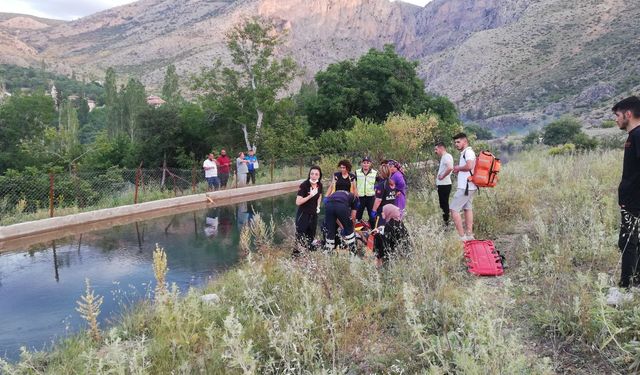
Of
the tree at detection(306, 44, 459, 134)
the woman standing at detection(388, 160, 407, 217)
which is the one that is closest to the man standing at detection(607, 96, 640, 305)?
the woman standing at detection(388, 160, 407, 217)

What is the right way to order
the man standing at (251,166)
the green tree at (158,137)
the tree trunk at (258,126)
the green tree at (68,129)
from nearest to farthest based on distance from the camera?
the man standing at (251,166), the tree trunk at (258,126), the green tree at (158,137), the green tree at (68,129)

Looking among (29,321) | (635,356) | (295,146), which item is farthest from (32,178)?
(635,356)

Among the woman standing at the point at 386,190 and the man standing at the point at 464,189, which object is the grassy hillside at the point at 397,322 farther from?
the woman standing at the point at 386,190

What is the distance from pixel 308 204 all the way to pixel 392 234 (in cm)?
154

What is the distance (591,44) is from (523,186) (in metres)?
77.7

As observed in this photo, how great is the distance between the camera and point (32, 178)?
566 inches

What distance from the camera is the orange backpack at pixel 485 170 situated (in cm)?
628

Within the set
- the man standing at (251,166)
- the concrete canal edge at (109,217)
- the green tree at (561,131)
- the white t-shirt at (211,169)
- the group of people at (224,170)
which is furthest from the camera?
the green tree at (561,131)

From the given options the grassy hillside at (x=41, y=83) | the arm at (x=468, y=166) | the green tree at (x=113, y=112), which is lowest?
the arm at (x=468, y=166)

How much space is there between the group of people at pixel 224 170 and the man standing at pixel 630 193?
13876mm

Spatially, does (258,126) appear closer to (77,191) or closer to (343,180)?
(77,191)

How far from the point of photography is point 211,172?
16766 mm

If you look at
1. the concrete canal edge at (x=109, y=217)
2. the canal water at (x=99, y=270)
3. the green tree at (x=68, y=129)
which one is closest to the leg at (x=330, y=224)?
the canal water at (x=99, y=270)

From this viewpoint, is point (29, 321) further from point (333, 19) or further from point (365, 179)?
point (333, 19)
